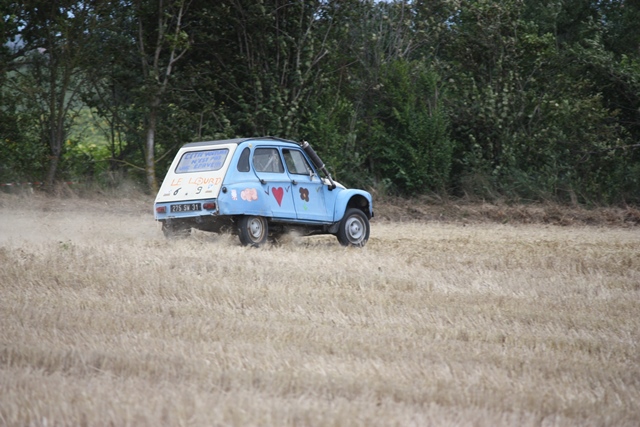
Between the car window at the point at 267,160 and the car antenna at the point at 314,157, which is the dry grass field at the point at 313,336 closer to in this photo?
the car window at the point at 267,160

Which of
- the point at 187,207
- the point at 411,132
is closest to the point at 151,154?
the point at 411,132

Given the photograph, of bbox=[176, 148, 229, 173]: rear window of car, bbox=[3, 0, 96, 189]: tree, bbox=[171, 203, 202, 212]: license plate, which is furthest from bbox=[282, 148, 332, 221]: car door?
bbox=[3, 0, 96, 189]: tree

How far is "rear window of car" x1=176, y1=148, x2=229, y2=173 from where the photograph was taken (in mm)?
13648

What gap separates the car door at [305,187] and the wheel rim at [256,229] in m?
0.80

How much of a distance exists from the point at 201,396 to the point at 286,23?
19727 millimetres

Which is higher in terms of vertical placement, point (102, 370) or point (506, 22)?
point (506, 22)

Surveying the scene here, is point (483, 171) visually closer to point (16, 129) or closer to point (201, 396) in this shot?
point (16, 129)

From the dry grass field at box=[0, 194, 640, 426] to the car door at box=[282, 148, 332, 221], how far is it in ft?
4.22

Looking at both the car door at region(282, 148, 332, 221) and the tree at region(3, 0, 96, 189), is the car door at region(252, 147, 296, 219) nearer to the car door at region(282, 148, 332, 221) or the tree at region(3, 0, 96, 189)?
the car door at region(282, 148, 332, 221)

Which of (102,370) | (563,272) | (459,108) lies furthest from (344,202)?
(459,108)

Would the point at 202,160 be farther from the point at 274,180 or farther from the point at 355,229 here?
the point at 355,229

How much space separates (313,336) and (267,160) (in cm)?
737

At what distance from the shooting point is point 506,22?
25.7m

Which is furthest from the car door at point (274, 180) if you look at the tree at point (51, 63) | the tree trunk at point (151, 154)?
the tree at point (51, 63)
